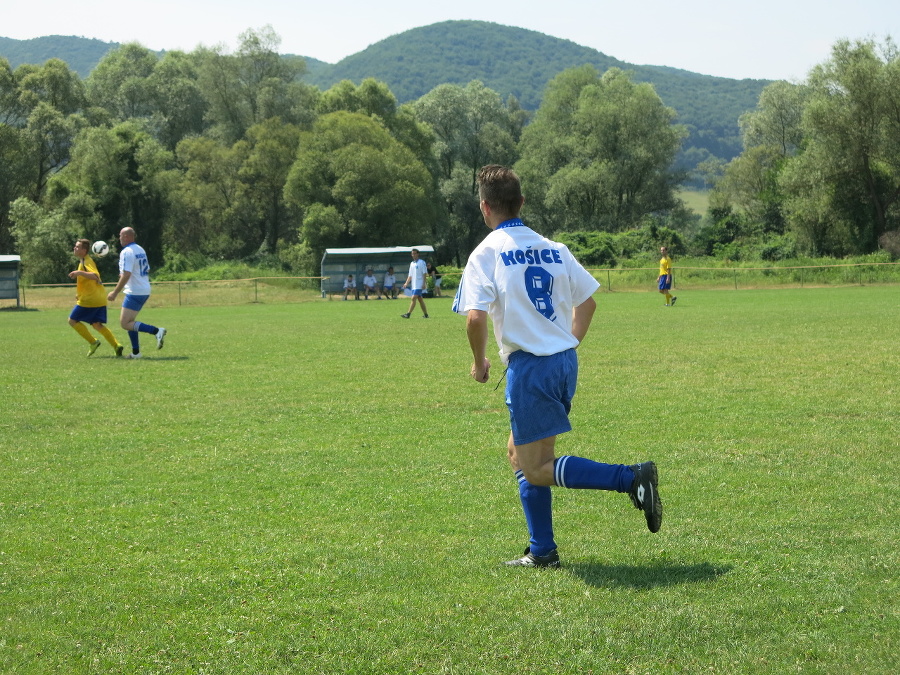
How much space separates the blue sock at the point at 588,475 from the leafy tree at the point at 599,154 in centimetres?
6228

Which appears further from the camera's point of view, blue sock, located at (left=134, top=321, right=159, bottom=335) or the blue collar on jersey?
blue sock, located at (left=134, top=321, right=159, bottom=335)

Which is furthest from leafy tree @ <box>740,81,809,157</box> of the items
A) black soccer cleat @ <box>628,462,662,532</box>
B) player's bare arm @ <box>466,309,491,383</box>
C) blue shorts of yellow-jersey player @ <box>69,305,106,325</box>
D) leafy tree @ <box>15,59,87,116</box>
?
player's bare arm @ <box>466,309,491,383</box>

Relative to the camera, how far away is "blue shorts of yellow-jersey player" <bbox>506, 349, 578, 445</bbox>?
183 inches

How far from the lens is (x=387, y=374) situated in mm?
13219

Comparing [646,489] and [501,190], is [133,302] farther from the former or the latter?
[646,489]

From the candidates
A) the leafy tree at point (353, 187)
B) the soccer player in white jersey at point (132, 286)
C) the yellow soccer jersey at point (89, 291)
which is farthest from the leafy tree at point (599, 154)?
the yellow soccer jersey at point (89, 291)

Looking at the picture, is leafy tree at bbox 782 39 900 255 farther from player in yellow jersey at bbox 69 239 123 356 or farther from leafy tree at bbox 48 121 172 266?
player in yellow jersey at bbox 69 239 123 356

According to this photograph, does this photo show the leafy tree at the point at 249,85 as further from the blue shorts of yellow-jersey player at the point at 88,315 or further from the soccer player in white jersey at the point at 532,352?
the soccer player in white jersey at the point at 532,352

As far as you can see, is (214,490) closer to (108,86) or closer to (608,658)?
(608,658)

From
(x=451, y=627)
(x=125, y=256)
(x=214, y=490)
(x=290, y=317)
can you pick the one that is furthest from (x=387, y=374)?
(x=290, y=317)

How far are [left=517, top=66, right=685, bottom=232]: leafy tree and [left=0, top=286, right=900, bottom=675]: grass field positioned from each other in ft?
184

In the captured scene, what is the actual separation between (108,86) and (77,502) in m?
79.1

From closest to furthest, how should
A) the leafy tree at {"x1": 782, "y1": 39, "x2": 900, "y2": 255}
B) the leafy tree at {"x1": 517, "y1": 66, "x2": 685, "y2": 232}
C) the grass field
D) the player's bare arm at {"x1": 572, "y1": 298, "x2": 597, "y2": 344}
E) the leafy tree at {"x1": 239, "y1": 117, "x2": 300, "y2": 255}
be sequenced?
the grass field → the player's bare arm at {"x1": 572, "y1": 298, "x2": 597, "y2": 344} → the leafy tree at {"x1": 782, "y1": 39, "x2": 900, "y2": 255} → the leafy tree at {"x1": 239, "y1": 117, "x2": 300, "y2": 255} → the leafy tree at {"x1": 517, "y1": 66, "x2": 685, "y2": 232}

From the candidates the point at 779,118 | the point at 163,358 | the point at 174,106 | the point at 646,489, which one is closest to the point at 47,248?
the point at 174,106
